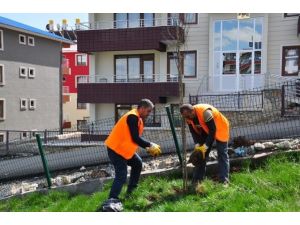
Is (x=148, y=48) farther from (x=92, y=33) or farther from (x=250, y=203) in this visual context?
(x=250, y=203)

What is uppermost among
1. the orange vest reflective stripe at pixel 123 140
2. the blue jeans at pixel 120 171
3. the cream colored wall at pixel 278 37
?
the cream colored wall at pixel 278 37

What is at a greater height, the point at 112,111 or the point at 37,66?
the point at 37,66

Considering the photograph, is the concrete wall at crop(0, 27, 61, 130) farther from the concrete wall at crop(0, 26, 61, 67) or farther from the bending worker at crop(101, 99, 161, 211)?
the bending worker at crop(101, 99, 161, 211)

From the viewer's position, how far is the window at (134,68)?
70.2ft

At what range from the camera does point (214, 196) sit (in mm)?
5301

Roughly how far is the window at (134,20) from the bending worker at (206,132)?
51.0ft

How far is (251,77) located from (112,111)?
26.2 ft

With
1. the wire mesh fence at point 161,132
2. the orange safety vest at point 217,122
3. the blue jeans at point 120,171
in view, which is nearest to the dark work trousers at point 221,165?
the orange safety vest at point 217,122

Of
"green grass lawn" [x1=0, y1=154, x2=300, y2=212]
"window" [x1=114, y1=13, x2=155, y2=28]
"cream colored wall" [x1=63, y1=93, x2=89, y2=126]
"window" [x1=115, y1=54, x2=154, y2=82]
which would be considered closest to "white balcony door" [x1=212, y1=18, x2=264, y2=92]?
"window" [x1=114, y1=13, x2=155, y2=28]

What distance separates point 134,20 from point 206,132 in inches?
630

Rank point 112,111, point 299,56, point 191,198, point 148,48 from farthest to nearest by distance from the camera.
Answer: point 112,111
point 148,48
point 299,56
point 191,198

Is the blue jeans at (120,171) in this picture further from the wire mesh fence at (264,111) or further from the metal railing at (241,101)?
the metal railing at (241,101)

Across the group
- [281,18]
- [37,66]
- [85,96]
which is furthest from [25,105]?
[281,18]

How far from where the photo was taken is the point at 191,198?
17.9ft
